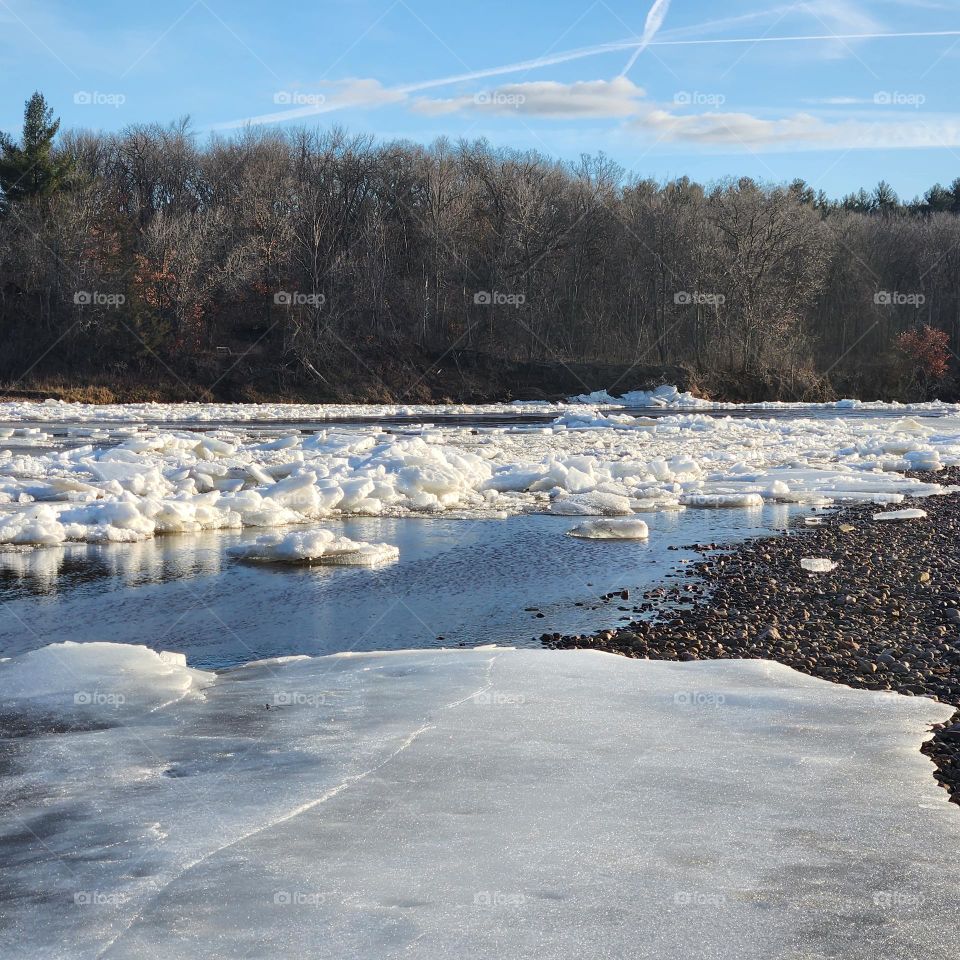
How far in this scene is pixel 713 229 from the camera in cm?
5712

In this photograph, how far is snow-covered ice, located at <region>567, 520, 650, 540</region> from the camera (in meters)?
12.7

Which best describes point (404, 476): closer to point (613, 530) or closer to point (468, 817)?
point (613, 530)

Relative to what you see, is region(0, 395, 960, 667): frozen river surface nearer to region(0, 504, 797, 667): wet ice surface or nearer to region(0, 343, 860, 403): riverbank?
region(0, 504, 797, 667): wet ice surface

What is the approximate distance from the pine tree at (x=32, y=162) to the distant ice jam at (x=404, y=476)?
27.1m

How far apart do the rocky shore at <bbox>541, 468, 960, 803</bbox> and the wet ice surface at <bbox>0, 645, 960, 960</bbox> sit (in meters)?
0.55

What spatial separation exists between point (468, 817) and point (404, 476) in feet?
37.2

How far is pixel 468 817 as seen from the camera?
14.6 ft

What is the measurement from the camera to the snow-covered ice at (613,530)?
12703 mm

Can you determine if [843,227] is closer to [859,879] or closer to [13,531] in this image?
[13,531]

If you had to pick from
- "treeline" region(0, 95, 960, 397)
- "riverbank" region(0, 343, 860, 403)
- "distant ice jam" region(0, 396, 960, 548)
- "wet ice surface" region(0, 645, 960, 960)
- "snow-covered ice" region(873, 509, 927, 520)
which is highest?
"treeline" region(0, 95, 960, 397)

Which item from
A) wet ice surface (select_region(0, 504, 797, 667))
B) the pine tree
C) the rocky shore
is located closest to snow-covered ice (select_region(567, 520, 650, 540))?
wet ice surface (select_region(0, 504, 797, 667))

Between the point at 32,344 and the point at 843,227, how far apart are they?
49070 mm

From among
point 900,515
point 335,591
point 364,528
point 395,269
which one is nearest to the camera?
point 335,591

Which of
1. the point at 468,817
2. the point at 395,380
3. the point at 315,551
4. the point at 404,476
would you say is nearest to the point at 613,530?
the point at 315,551
